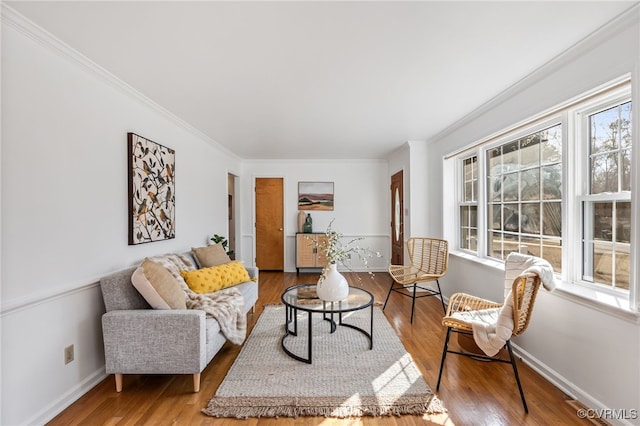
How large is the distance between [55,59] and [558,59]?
10.9ft

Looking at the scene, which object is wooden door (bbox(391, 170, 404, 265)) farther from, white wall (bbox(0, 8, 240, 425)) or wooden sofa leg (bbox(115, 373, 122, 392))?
wooden sofa leg (bbox(115, 373, 122, 392))

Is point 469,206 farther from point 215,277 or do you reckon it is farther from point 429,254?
point 215,277

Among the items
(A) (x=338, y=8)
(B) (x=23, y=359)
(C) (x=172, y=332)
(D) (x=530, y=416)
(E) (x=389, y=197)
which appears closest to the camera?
(A) (x=338, y=8)

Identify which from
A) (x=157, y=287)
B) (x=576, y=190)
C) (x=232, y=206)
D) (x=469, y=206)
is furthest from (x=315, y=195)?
(x=576, y=190)

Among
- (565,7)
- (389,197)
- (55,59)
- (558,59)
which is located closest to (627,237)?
(558,59)

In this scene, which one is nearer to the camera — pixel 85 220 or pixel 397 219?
pixel 85 220

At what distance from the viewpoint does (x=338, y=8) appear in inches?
62.1

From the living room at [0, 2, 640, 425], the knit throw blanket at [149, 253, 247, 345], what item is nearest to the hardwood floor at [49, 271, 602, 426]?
the living room at [0, 2, 640, 425]

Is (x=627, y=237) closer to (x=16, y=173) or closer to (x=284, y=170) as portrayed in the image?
(x=16, y=173)

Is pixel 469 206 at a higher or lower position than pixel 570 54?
lower

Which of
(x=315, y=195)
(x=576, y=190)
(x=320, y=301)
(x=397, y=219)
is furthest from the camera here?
(x=315, y=195)

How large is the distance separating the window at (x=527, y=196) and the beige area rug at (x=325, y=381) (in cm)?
149

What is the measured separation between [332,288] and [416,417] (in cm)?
113

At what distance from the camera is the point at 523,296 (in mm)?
1899
